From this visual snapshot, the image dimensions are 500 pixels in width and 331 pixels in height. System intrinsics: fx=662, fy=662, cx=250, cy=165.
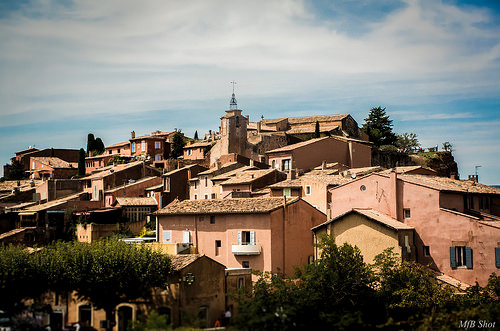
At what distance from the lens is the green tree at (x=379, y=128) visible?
3666 inches

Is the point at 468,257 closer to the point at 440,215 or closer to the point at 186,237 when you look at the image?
the point at 440,215

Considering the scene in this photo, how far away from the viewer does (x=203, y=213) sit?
163 feet

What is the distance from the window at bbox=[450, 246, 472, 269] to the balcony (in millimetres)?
13052

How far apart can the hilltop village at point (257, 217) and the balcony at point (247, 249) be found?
8 cm

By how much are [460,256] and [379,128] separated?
54090 mm

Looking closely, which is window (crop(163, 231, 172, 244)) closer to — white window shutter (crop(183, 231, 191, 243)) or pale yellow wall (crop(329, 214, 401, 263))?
white window shutter (crop(183, 231, 191, 243))

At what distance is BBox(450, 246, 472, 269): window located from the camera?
41688mm

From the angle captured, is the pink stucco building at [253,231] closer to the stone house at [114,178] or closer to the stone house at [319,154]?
the stone house at [319,154]

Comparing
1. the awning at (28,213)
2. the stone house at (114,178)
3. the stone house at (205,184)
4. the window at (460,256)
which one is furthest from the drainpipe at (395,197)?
the awning at (28,213)

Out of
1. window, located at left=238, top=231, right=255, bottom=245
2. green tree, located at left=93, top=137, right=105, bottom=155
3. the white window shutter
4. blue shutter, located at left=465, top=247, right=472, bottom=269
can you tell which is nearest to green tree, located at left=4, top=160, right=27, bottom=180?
Answer: green tree, located at left=93, top=137, right=105, bottom=155

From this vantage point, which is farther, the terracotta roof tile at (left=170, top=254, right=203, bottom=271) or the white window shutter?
the white window shutter

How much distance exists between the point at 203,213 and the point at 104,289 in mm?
13267

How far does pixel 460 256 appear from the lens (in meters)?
42.2

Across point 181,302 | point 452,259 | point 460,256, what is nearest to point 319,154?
point 452,259
